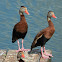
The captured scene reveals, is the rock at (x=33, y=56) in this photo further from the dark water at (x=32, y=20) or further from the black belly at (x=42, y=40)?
the dark water at (x=32, y=20)

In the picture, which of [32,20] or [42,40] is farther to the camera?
[32,20]

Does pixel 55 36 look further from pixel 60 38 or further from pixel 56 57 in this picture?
pixel 56 57

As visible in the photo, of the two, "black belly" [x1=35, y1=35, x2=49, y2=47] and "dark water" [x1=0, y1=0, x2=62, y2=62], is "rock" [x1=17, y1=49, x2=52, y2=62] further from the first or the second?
"dark water" [x1=0, y1=0, x2=62, y2=62]

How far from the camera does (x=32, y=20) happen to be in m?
18.7

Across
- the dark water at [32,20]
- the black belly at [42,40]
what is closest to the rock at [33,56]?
the black belly at [42,40]

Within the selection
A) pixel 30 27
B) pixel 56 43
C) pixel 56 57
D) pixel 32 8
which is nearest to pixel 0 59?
pixel 56 57

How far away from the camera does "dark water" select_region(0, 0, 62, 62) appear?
16.2m

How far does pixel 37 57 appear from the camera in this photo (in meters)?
12.1

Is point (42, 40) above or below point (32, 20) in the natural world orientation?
below

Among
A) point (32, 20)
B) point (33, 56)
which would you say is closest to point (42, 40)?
point (33, 56)

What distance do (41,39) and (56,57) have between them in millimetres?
3348

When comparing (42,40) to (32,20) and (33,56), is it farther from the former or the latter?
(32,20)

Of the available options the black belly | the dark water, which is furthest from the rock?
the dark water

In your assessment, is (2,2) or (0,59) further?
(2,2)
